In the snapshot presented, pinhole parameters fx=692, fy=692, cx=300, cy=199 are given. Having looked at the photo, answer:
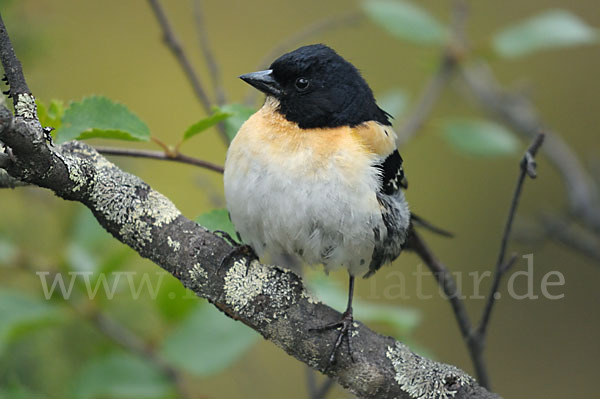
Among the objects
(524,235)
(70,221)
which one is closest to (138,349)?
(70,221)

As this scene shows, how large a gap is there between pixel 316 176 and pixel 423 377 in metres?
0.68

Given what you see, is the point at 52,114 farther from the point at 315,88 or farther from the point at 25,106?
the point at 315,88

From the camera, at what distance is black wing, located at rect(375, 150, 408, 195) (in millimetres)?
2202

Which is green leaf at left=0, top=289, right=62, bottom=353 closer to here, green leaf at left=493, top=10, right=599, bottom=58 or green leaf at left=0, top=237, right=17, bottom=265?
green leaf at left=0, top=237, right=17, bottom=265

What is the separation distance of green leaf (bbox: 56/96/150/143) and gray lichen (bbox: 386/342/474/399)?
2.89 ft

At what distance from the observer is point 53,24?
3148mm

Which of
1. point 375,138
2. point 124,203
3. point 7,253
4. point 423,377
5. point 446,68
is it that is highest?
point 446,68

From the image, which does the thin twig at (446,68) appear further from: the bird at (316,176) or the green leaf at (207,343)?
the green leaf at (207,343)

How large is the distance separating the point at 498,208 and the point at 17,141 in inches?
181

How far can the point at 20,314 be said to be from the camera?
2.16 m

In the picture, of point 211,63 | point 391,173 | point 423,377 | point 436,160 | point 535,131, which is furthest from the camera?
point 436,160

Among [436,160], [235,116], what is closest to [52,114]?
[235,116]

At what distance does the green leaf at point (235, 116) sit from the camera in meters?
1.99

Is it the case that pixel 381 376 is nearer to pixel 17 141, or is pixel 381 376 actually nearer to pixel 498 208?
pixel 17 141
